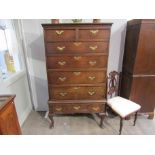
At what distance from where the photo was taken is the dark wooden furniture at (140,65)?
5.84ft

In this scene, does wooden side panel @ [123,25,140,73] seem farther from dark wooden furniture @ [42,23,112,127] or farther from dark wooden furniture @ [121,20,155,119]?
dark wooden furniture @ [42,23,112,127]

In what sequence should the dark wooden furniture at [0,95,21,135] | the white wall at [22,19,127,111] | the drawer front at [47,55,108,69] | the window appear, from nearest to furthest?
the dark wooden furniture at [0,95,21,135]
the drawer front at [47,55,108,69]
the window
the white wall at [22,19,127,111]

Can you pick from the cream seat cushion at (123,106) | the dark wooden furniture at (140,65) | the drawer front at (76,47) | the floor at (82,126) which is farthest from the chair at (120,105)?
the drawer front at (76,47)

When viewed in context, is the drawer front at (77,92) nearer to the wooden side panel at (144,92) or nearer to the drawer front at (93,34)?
the wooden side panel at (144,92)

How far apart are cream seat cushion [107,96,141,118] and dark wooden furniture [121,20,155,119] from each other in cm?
20

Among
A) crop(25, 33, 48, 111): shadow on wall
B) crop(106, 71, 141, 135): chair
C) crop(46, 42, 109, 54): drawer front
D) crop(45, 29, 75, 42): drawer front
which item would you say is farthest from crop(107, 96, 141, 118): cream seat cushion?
crop(25, 33, 48, 111): shadow on wall

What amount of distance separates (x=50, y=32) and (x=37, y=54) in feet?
2.40

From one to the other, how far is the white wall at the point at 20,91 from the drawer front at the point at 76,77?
587 millimetres

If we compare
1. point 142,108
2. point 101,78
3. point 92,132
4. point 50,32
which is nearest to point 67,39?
point 50,32

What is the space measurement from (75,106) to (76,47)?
2.90ft

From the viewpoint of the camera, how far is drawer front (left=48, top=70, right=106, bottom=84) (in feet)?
5.97

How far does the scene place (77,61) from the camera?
1.77 meters
